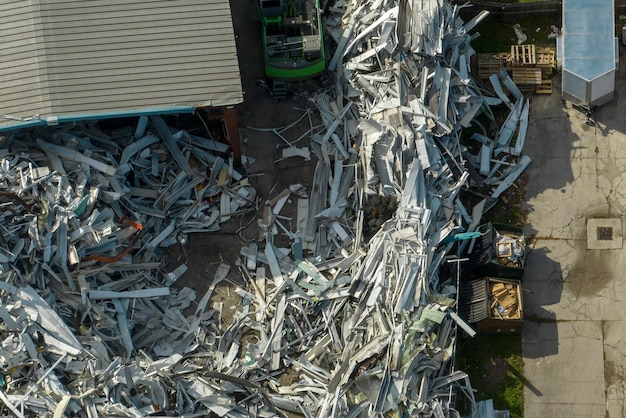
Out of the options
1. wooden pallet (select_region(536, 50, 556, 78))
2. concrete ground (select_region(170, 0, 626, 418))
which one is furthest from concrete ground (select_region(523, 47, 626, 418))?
wooden pallet (select_region(536, 50, 556, 78))

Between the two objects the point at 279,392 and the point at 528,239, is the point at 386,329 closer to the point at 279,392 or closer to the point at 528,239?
the point at 279,392

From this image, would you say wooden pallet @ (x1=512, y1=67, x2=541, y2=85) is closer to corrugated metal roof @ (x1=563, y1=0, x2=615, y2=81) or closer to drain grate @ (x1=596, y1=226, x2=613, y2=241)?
corrugated metal roof @ (x1=563, y1=0, x2=615, y2=81)

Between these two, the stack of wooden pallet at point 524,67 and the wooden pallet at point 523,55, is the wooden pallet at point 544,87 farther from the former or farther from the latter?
the wooden pallet at point 523,55

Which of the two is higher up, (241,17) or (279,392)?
(241,17)

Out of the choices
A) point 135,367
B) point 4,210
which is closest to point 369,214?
point 135,367

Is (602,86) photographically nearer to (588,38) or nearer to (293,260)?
(588,38)

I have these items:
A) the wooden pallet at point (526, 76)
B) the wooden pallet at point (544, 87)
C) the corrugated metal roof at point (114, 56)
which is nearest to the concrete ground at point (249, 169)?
the corrugated metal roof at point (114, 56)

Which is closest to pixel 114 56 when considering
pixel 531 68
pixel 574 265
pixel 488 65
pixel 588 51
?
pixel 488 65
